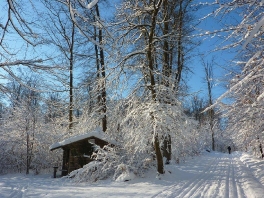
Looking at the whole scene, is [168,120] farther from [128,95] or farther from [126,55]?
[126,55]

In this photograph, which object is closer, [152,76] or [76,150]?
[152,76]

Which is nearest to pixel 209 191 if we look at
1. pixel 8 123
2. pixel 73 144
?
pixel 73 144

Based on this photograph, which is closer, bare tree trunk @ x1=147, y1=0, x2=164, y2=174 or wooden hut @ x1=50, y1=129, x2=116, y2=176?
bare tree trunk @ x1=147, y1=0, x2=164, y2=174

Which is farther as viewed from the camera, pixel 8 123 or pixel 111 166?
pixel 8 123

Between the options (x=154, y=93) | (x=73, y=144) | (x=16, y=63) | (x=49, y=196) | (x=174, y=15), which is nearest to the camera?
(x=16, y=63)

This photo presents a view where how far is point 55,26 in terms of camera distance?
52.9 ft

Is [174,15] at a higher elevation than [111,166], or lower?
higher

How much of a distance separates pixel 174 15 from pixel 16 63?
12.4m

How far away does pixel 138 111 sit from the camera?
9.54m

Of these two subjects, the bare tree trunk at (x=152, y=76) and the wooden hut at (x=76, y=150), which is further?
the wooden hut at (x=76, y=150)

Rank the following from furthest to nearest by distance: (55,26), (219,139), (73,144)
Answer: (219,139)
(55,26)
(73,144)

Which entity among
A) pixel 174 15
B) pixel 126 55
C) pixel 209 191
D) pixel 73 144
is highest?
pixel 174 15

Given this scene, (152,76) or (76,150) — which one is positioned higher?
(152,76)

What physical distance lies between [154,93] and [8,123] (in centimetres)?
1358
